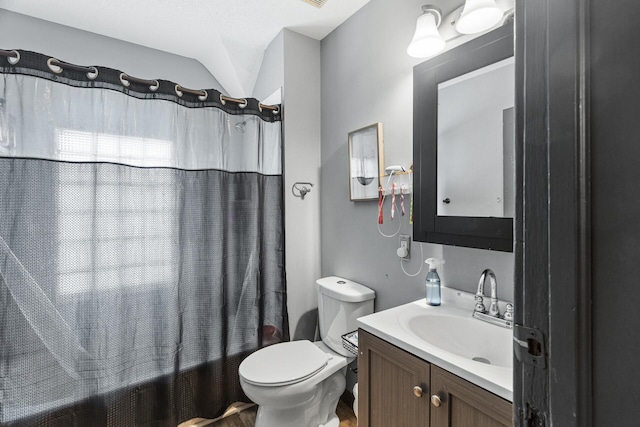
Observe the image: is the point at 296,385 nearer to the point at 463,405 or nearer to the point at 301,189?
the point at 463,405

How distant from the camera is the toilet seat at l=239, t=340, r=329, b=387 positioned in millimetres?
1434

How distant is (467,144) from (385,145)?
491 millimetres

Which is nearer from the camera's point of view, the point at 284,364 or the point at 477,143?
the point at 477,143

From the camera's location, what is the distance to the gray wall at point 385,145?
1375 millimetres

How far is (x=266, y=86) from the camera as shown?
2.23 meters

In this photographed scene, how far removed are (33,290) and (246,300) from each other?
0.99 meters

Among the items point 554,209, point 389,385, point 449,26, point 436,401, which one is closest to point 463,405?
point 436,401

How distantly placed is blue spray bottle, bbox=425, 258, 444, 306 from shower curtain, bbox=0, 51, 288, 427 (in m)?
0.97

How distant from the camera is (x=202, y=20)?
189 centimetres

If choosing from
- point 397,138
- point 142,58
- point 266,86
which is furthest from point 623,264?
point 142,58

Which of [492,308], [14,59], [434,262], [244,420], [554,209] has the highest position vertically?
[14,59]

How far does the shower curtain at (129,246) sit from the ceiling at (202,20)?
1.71 feet

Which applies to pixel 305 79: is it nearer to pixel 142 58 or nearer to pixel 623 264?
pixel 142 58

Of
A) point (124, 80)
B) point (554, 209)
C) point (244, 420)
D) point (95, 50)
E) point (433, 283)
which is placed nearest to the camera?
point (554, 209)
